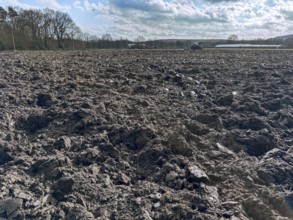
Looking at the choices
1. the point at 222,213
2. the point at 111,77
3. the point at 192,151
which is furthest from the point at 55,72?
the point at 222,213

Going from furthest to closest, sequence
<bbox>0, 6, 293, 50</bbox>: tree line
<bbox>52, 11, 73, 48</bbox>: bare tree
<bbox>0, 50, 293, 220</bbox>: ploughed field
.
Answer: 1. <bbox>52, 11, 73, 48</bbox>: bare tree
2. <bbox>0, 6, 293, 50</bbox>: tree line
3. <bbox>0, 50, 293, 220</bbox>: ploughed field

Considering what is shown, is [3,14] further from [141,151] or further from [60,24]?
[141,151]

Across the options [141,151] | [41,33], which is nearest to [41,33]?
[41,33]

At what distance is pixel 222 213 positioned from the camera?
4.23 m

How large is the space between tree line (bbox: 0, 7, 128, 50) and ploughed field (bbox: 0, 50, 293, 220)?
28.4 metres

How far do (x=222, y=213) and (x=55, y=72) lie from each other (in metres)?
9.05

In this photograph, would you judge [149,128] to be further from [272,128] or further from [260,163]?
[272,128]

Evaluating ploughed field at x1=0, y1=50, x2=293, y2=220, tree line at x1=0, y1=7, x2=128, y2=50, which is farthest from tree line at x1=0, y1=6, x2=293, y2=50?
ploughed field at x1=0, y1=50, x2=293, y2=220

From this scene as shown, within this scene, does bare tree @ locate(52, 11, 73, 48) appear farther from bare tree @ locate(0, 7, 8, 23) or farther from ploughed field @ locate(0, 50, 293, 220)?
ploughed field @ locate(0, 50, 293, 220)

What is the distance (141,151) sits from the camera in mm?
5766

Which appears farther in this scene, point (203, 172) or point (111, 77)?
point (111, 77)

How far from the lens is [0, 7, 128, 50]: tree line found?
38125mm

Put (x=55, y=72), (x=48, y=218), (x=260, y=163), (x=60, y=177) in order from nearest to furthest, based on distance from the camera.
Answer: (x=48, y=218), (x=60, y=177), (x=260, y=163), (x=55, y=72)

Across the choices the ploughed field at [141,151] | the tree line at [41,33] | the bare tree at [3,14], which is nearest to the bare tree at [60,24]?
the tree line at [41,33]
